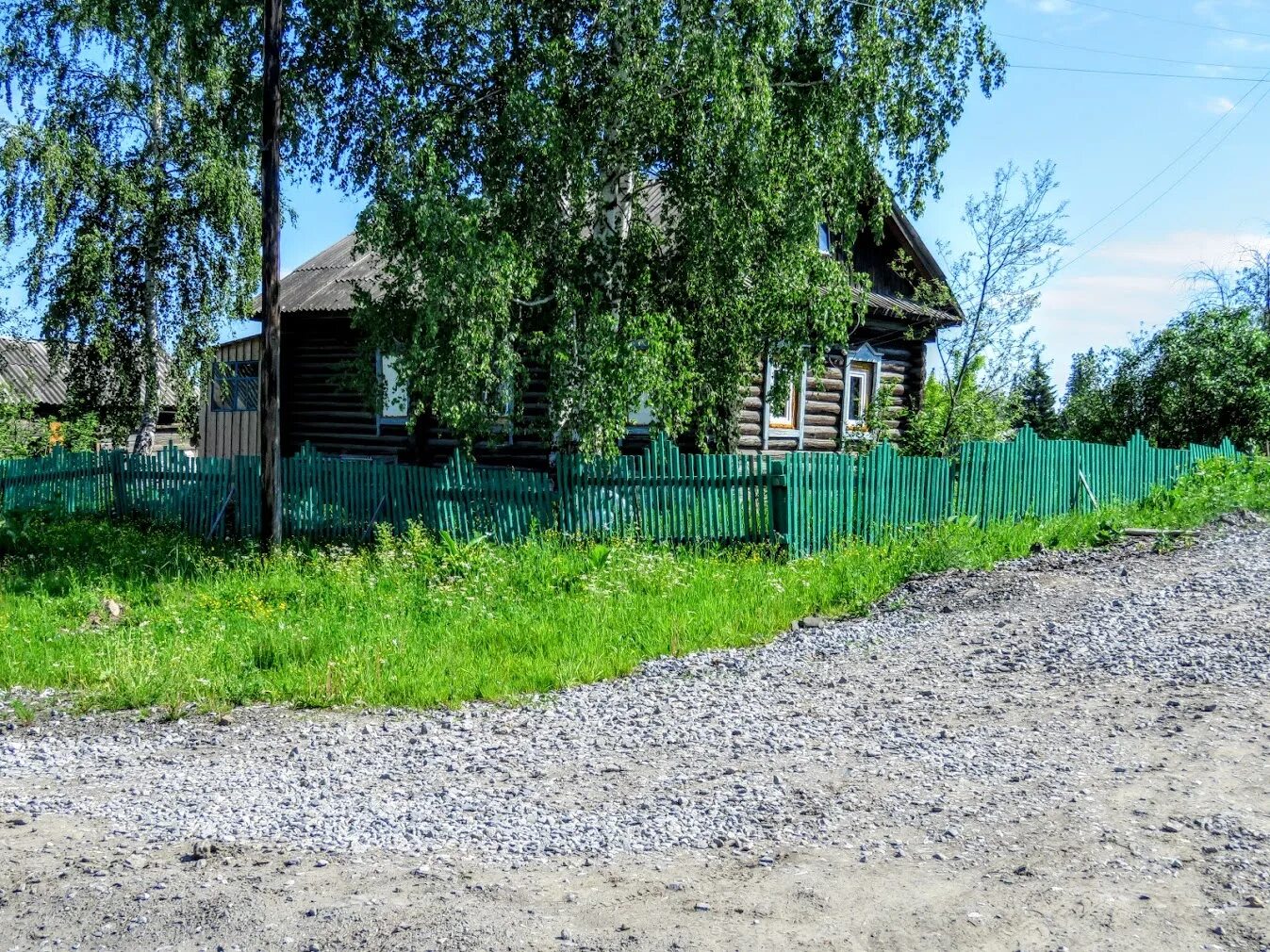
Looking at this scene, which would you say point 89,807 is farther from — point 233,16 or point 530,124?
point 233,16

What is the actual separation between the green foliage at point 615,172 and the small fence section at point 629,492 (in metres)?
0.78

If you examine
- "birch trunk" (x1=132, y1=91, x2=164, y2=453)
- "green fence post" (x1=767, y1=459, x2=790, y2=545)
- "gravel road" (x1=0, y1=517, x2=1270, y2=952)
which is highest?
"birch trunk" (x1=132, y1=91, x2=164, y2=453)

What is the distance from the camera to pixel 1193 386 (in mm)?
23016

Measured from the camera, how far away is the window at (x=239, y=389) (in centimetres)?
2167

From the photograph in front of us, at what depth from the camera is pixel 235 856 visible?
4238 mm

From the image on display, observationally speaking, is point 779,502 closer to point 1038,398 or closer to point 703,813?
point 703,813

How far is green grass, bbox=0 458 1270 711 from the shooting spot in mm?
7062

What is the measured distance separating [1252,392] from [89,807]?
2390 centimetres

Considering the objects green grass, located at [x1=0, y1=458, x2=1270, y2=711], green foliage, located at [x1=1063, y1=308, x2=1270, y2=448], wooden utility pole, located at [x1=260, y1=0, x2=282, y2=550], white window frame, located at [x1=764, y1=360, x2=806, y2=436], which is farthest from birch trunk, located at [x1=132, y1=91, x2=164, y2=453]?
green foliage, located at [x1=1063, y1=308, x2=1270, y2=448]

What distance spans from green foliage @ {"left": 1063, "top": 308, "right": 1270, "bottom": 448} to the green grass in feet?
33.0

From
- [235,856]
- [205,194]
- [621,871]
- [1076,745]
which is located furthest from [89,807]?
[205,194]

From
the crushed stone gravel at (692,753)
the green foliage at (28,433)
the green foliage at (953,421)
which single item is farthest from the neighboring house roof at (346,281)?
the crushed stone gravel at (692,753)

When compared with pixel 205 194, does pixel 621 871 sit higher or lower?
lower

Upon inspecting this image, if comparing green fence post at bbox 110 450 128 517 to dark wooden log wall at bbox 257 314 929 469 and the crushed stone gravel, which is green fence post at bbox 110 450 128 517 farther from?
the crushed stone gravel
